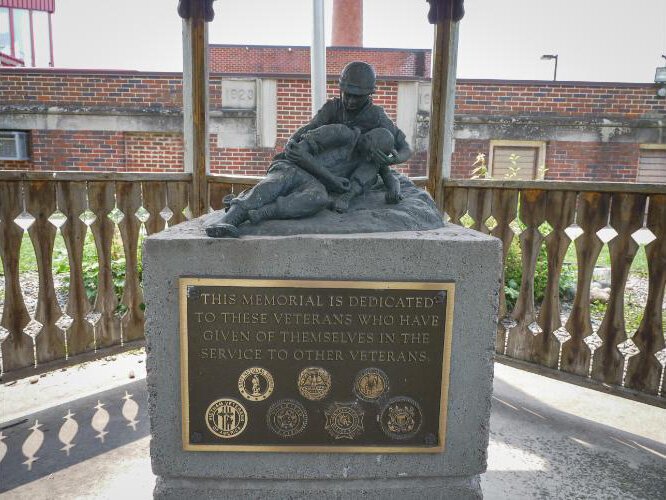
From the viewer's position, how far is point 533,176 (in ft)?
39.1

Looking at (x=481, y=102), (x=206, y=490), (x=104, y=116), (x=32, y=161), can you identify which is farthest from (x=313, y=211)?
(x=32, y=161)

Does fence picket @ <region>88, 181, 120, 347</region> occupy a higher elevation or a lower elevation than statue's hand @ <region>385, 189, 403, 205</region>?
lower

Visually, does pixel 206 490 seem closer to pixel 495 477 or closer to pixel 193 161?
pixel 495 477

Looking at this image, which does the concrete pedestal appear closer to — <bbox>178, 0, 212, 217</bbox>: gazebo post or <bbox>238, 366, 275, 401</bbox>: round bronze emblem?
<bbox>238, 366, 275, 401</bbox>: round bronze emblem

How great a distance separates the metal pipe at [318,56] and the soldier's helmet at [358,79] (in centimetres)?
240

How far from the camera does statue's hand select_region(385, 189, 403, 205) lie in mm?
2510

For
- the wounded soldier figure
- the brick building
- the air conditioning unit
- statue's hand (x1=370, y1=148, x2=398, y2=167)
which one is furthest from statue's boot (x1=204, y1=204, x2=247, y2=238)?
the air conditioning unit

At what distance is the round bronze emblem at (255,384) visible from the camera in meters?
2.19

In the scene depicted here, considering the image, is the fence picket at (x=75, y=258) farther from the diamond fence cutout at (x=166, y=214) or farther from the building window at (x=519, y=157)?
the building window at (x=519, y=157)

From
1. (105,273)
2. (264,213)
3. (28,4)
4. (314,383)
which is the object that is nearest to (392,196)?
(264,213)

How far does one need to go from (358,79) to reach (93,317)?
2728mm

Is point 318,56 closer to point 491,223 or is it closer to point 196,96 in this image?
point 196,96

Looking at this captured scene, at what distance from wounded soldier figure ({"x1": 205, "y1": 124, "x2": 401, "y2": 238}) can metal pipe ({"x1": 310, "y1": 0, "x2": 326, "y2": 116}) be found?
2.36 meters

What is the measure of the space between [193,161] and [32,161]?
10088 mm
